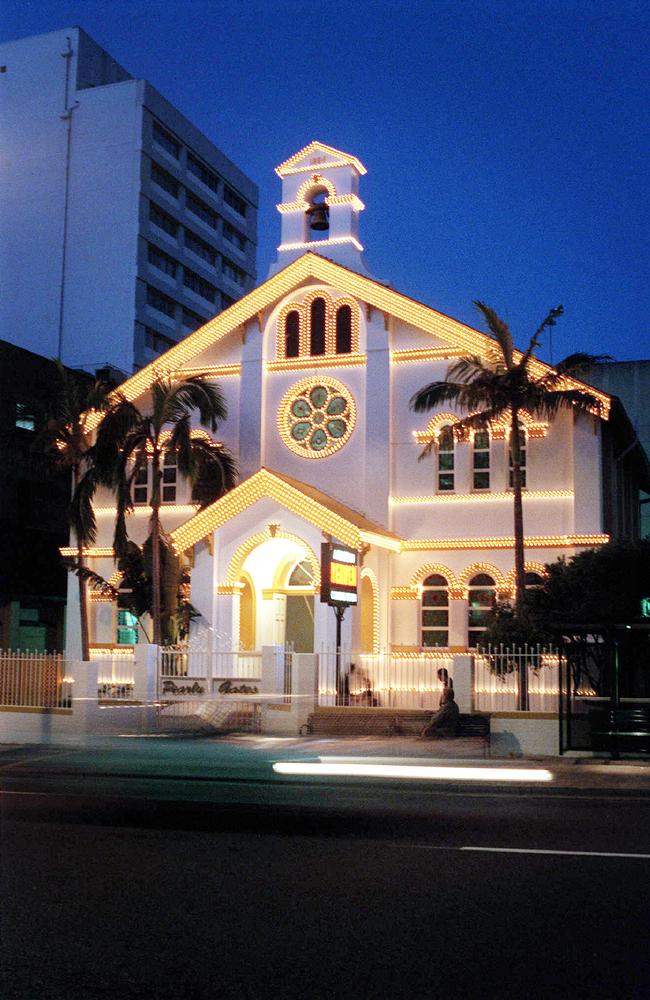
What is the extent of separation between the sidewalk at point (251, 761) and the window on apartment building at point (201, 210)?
61.2 metres

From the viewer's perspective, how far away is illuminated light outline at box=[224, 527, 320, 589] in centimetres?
2788

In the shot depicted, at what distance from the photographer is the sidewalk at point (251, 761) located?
1697 cm

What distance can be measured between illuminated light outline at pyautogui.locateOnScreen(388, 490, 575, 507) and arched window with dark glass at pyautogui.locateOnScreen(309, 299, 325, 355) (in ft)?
15.5

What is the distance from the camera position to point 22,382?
42.7 meters

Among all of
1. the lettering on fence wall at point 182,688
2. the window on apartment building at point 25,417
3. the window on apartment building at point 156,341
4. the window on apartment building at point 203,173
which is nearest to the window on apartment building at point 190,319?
the window on apartment building at point 156,341

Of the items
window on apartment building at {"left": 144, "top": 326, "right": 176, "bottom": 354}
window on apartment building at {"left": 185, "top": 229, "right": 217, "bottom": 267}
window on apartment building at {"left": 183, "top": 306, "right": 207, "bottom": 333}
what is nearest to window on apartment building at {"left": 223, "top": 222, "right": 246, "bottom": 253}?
window on apartment building at {"left": 185, "top": 229, "right": 217, "bottom": 267}

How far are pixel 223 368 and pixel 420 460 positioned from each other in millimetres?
6621

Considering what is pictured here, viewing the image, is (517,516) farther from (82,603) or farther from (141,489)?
(82,603)

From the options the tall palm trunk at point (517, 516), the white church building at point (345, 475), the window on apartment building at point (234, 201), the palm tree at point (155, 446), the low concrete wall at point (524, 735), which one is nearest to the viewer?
the low concrete wall at point (524, 735)

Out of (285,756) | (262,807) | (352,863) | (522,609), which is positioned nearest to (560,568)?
(522,609)

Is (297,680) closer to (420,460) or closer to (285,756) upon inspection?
(285,756)

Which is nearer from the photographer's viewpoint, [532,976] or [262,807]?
[532,976]

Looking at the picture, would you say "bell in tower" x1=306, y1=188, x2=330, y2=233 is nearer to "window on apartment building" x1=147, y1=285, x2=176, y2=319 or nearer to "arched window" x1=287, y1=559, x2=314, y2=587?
"arched window" x1=287, y1=559, x2=314, y2=587

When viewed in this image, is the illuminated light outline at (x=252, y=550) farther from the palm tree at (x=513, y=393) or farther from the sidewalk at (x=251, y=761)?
the sidewalk at (x=251, y=761)
